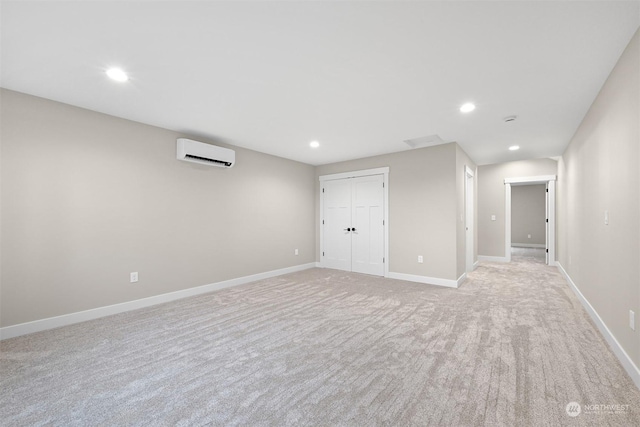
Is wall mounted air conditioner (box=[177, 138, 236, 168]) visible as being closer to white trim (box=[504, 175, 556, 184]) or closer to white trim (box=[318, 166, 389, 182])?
white trim (box=[318, 166, 389, 182])

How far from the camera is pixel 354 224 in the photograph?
566 cm

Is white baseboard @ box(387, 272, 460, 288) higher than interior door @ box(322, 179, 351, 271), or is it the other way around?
interior door @ box(322, 179, 351, 271)

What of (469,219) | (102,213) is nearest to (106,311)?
(102,213)

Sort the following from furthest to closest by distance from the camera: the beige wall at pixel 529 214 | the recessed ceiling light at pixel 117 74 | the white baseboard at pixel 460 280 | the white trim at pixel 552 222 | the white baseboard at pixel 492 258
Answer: the beige wall at pixel 529 214
the white baseboard at pixel 492 258
the white trim at pixel 552 222
the white baseboard at pixel 460 280
the recessed ceiling light at pixel 117 74

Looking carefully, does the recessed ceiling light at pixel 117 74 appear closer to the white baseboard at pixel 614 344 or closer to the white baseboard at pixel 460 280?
the white baseboard at pixel 614 344

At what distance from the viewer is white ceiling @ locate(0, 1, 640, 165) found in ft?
5.36

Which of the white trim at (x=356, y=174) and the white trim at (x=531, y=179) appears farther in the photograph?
the white trim at (x=531, y=179)

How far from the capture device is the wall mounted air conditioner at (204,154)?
3.73 m

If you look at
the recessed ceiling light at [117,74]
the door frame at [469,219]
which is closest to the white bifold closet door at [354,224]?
the door frame at [469,219]

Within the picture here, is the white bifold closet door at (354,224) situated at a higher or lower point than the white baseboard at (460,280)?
higher

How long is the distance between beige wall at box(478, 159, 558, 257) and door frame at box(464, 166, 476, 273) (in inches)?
57.3

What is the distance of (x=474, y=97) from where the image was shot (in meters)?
2.74

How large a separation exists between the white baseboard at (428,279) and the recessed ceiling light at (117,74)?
15.5 ft

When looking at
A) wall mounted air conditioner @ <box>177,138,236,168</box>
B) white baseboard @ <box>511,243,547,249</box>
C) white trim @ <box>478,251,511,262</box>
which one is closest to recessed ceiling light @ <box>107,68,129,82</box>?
wall mounted air conditioner @ <box>177,138,236,168</box>
